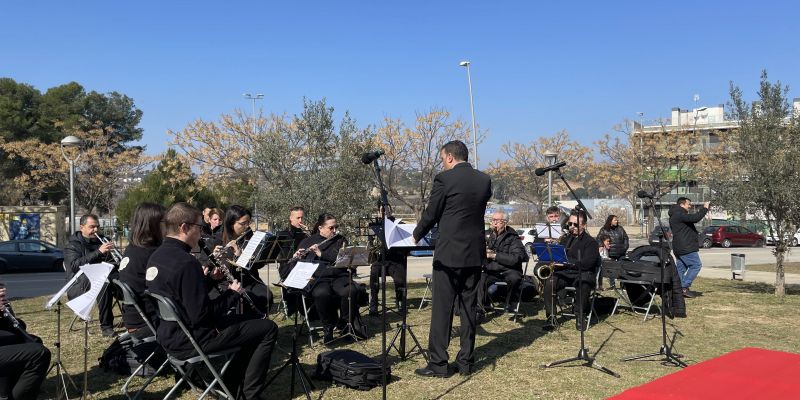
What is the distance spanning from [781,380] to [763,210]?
8576 mm

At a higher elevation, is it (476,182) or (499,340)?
(476,182)

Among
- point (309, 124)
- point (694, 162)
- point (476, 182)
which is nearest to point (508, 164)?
point (694, 162)

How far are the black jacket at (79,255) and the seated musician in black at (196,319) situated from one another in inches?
144

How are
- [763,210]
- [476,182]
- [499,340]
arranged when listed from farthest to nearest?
[763,210] → [499,340] → [476,182]

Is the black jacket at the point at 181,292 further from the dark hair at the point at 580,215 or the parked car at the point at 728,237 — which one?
the parked car at the point at 728,237

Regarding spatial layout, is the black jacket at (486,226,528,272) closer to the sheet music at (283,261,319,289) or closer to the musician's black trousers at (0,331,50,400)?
the sheet music at (283,261,319,289)

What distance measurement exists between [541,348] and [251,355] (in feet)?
11.6

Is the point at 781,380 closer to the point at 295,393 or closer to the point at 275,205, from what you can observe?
the point at 295,393

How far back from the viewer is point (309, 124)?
12.9m

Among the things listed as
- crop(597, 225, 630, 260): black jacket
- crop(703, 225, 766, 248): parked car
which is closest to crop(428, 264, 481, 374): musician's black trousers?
crop(597, 225, 630, 260): black jacket

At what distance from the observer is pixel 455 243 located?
5.49m

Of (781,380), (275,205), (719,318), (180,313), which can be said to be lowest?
(719,318)

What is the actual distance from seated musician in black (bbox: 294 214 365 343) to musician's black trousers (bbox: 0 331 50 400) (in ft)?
10.4

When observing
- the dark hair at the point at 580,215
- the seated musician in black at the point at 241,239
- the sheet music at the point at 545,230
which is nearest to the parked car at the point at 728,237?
the sheet music at the point at 545,230
